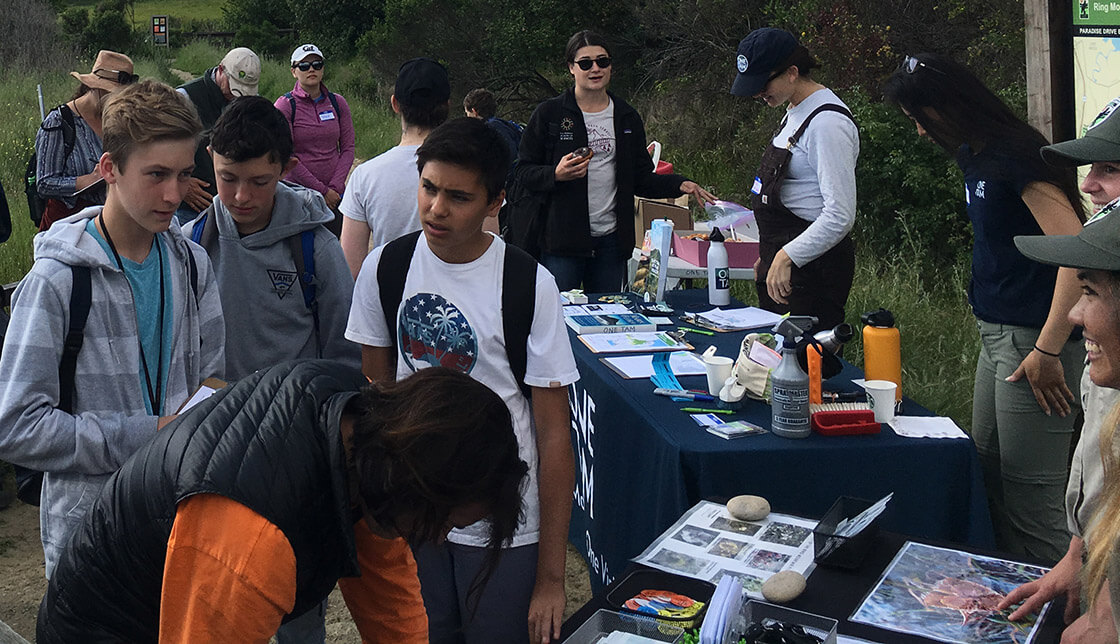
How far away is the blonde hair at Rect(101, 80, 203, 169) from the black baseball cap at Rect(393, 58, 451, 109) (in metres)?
1.53

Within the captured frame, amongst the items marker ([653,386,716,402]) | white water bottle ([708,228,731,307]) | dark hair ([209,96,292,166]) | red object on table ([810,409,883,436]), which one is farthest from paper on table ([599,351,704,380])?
dark hair ([209,96,292,166])

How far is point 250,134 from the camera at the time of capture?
2662mm

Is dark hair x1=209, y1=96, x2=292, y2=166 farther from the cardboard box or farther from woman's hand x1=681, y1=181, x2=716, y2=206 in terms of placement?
the cardboard box

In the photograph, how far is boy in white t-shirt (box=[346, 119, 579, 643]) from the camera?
2357mm

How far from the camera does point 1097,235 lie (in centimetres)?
181

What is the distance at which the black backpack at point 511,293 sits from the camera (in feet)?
7.76

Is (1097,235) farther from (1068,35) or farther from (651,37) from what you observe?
(651,37)

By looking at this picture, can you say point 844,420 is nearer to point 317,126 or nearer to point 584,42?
point 584,42

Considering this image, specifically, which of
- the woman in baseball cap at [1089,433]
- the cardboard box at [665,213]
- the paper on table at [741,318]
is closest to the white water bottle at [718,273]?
the paper on table at [741,318]

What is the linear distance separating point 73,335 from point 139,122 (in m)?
0.48

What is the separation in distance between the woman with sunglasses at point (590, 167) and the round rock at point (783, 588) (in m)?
2.99

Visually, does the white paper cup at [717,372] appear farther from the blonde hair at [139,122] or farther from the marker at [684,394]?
the blonde hair at [139,122]

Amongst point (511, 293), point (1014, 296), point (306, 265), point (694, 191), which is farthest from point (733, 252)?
point (511, 293)

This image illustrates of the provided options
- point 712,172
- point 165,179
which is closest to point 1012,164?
point 165,179
